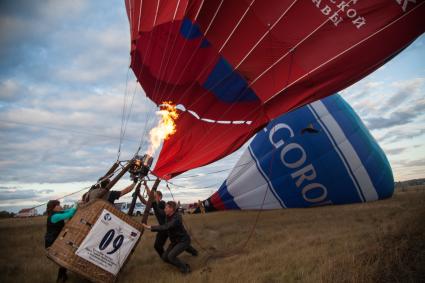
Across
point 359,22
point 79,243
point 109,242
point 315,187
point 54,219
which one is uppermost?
point 54,219

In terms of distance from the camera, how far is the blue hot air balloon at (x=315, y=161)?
862 centimetres

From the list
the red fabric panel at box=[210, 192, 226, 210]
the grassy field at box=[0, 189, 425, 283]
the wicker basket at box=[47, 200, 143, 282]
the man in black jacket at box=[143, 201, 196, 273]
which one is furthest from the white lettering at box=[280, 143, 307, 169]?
the wicker basket at box=[47, 200, 143, 282]

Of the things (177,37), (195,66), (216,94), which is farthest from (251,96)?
(177,37)

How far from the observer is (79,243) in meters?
3.50

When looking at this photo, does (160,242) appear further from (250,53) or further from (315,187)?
(315,187)

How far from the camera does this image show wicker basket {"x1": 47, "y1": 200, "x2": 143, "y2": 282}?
343 cm

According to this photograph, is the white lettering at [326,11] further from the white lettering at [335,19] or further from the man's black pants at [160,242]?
the man's black pants at [160,242]

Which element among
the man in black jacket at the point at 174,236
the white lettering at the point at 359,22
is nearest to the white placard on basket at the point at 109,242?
the man in black jacket at the point at 174,236

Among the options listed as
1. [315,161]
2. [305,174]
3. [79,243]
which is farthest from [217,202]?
[79,243]

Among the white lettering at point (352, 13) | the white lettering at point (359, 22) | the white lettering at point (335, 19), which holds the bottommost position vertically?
the white lettering at point (359, 22)

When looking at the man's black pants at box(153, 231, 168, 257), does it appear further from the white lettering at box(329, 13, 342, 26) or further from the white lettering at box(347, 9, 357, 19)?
the white lettering at box(347, 9, 357, 19)

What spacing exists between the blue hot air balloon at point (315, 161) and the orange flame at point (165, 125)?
13.5 feet

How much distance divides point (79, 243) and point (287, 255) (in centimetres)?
292

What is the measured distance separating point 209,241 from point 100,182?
3277mm
